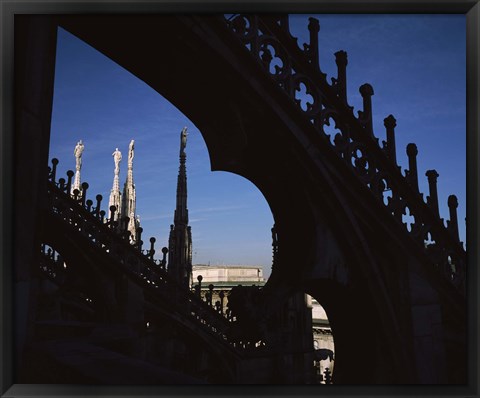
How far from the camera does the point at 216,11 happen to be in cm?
320

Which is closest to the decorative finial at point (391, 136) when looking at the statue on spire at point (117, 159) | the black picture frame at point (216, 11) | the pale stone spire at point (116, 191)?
the black picture frame at point (216, 11)

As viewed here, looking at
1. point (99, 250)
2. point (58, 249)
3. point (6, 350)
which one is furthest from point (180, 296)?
point (6, 350)

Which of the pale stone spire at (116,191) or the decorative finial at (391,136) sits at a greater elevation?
the pale stone spire at (116,191)

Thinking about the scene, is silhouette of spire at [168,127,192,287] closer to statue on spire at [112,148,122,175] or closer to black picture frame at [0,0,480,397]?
black picture frame at [0,0,480,397]

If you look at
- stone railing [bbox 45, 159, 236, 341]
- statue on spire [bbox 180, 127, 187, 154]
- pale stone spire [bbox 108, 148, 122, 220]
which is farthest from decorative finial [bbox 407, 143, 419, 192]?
pale stone spire [bbox 108, 148, 122, 220]

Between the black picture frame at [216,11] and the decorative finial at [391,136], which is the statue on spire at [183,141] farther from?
the black picture frame at [216,11]

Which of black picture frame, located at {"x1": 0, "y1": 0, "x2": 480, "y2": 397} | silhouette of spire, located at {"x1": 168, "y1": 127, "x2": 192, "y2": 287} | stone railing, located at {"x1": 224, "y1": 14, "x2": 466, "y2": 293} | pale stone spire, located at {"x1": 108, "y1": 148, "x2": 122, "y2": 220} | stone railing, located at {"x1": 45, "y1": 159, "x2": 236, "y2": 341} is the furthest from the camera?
pale stone spire, located at {"x1": 108, "y1": 148, "x2": 122, "y2": 220}

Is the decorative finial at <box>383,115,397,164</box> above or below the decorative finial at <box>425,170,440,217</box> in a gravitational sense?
above

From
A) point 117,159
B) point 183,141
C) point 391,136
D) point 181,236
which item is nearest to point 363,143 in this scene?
point 391,136

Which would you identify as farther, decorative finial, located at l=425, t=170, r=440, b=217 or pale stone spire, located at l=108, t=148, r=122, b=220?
pale stone spire, located at l=108, t=148, r=122, b=220

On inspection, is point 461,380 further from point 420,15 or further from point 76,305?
point 76,305

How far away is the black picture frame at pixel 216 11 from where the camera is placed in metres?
2.80

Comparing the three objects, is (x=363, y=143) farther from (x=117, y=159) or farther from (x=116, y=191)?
(x=117, y=159)

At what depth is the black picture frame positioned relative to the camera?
9.18 ft
